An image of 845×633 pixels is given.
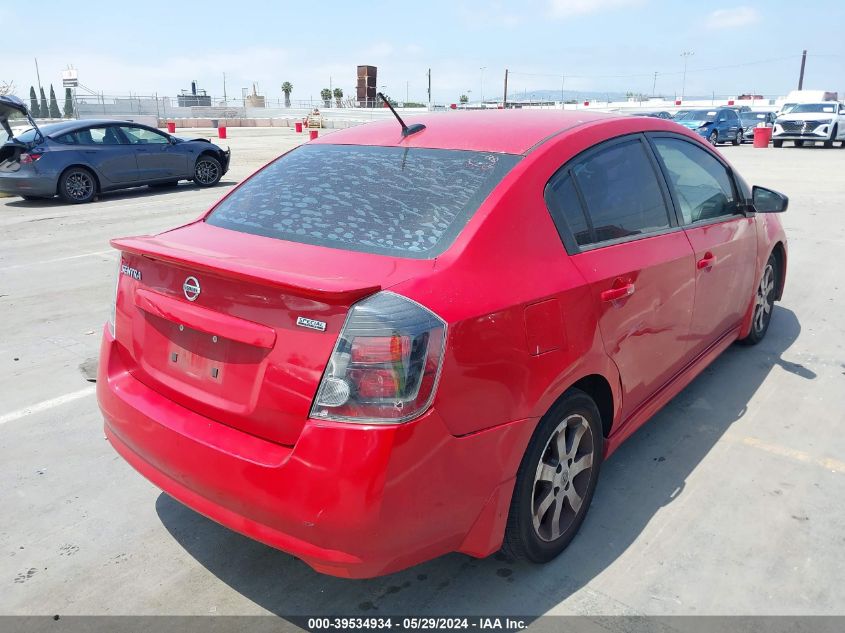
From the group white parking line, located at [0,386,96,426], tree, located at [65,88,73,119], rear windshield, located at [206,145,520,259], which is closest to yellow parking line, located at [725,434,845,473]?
rear windshield, located at [206,145,520,259]

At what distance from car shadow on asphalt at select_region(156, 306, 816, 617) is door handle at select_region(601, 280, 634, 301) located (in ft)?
3.33

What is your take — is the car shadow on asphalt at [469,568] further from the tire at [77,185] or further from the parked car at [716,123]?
the parked car at [716,123]

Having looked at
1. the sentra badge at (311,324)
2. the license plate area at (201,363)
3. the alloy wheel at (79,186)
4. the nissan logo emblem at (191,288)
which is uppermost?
the nissan logo emblem at (191,288)

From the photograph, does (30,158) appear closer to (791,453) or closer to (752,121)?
(791,453)

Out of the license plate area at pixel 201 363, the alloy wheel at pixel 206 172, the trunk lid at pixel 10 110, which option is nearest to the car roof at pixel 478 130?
the license plate area at pixel 201 363

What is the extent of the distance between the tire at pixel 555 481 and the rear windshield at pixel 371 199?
822 millimetres

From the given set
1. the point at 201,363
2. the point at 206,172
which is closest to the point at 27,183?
the point at 206,172

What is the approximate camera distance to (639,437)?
13.0 feet

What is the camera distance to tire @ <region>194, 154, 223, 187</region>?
15008 mm

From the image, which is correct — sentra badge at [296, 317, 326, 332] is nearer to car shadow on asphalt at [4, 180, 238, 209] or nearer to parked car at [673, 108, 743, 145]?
car shadow on asphalt at [4, 180, 238, 209]

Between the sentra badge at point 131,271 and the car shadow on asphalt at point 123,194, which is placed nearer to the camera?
the sentra badge at point 131,271

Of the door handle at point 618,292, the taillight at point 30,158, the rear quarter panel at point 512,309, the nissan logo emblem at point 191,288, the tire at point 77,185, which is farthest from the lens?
the tire at point 77,185

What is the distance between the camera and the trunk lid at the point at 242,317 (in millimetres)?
2203

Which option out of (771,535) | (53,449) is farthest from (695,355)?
(53,449)
